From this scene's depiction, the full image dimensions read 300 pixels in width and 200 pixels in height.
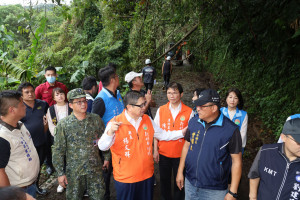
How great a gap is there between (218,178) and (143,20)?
534 cm

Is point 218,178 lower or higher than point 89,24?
lower

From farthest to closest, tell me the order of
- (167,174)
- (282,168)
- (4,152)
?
(167,174) < (4,152) < (282,168)

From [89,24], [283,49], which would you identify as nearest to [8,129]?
[283,49]

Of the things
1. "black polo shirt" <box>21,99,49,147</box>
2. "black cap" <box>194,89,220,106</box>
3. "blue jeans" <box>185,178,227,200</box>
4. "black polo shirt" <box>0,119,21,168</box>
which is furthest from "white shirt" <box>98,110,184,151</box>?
"black polo shirt" <box>21,99,49,147</box>

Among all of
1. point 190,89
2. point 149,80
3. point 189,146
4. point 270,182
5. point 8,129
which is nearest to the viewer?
point 270,182

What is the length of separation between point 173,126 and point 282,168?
1.54m

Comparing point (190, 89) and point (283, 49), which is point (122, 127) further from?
point (190, 89)

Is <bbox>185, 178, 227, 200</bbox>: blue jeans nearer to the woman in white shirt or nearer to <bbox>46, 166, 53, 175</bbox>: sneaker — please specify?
the woman in white shirt

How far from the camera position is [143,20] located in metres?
6.40

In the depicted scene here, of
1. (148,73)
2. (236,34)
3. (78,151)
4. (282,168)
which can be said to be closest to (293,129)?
(282,168)

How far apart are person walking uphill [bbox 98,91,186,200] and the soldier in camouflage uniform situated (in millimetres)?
407

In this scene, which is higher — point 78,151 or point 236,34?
point 236,34

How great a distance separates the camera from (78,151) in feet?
8.72

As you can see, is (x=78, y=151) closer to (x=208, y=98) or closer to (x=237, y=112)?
(x=208, y=98)
